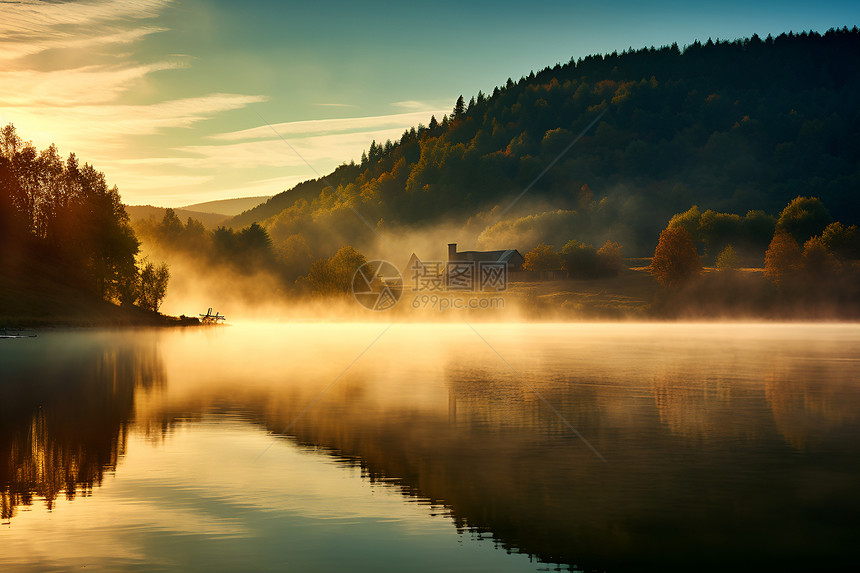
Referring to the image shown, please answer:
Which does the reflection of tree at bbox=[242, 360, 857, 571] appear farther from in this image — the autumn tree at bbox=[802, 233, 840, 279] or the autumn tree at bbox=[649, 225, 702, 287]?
the autumn tree at bbox=[802, 233, 840, 279]

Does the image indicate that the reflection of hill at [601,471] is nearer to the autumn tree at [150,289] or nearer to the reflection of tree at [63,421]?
the reflection of tree at [63,421]

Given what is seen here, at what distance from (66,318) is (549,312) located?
95923 millimetres

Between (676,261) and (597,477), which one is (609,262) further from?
(597,477)

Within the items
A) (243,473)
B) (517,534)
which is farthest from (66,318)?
(517,534)

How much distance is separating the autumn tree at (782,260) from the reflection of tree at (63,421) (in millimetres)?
149594

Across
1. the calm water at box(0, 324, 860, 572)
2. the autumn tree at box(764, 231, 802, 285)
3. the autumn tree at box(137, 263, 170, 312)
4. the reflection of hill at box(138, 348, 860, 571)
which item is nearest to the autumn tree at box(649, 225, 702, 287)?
the autumn tree at box(764, 231, 802, 285)

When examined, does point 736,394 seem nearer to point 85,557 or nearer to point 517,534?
point 517,534

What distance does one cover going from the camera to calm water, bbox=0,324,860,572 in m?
15.1

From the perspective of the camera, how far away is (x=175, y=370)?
2147 inches

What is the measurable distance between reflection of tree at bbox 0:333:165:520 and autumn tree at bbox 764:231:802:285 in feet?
491

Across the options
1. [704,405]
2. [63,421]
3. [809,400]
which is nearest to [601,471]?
[704,405]

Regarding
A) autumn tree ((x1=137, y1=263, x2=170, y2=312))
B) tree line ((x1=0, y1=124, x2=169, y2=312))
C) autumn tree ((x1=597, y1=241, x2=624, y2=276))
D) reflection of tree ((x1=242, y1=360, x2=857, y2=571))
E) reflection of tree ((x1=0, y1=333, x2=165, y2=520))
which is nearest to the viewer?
reflection of tree ((x1=242, y1=360, x2=857, y2=571))

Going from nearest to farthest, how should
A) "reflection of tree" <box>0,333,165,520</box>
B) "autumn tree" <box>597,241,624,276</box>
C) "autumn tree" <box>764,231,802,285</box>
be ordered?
"reflection of tree" <box>0,333,165,520</box>, "autumn tree" <box>764,231,802,285</box>, "autumn tree" <box>597,241,624,276</box>

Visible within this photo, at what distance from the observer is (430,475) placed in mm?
21406
